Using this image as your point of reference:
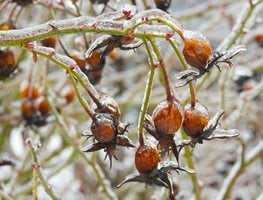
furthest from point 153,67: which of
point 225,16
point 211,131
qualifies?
point 225,16

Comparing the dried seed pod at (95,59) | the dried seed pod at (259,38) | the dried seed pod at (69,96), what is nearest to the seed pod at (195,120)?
the dried seed pod at (95,59)

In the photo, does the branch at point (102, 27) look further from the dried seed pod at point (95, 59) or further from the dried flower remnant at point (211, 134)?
the dried seed pod at point (95, 59)

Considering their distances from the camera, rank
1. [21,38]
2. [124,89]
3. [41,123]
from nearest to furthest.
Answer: [21,38]
[41,123]
[124,89]

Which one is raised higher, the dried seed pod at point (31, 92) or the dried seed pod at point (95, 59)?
the dried seed pod at point (95, 59)

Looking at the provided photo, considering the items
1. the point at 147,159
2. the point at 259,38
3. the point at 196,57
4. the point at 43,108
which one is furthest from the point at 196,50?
the point at 259,38

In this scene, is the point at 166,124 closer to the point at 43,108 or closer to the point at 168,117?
the point at 168,117

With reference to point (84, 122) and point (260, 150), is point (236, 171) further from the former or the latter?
point (84, 122)
